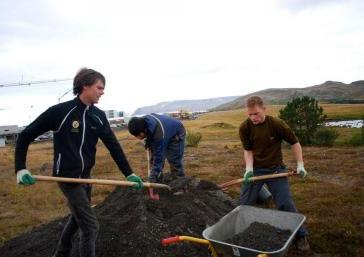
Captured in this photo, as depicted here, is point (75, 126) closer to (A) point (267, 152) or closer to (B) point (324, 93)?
(A) point (267, 152)

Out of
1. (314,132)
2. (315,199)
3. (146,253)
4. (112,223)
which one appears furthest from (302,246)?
(314,132)

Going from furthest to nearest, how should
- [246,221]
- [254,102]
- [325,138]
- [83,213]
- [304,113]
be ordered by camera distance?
1. [325,138]
2. [304,113]
3. [254,102]
4. [246,221]
5. [83,213]

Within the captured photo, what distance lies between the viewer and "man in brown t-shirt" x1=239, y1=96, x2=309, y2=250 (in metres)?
4.73

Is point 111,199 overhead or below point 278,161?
below

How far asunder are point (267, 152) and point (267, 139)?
7.7 inches

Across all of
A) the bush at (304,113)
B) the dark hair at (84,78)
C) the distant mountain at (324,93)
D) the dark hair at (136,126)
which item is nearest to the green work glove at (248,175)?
the dark hair at (136,126)

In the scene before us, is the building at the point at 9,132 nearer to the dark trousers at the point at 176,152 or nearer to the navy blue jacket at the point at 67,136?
the dark trousers at the point at 176,152

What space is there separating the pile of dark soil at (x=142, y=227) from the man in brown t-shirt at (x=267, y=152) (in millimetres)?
909

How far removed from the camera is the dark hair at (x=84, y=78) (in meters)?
3.76

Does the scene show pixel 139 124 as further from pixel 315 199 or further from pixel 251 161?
pixel 315 199

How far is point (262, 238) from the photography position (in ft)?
12.6

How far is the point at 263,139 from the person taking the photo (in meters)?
4.83

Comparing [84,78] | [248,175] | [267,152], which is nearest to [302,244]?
[248,175]

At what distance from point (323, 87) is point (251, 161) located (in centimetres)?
18270
